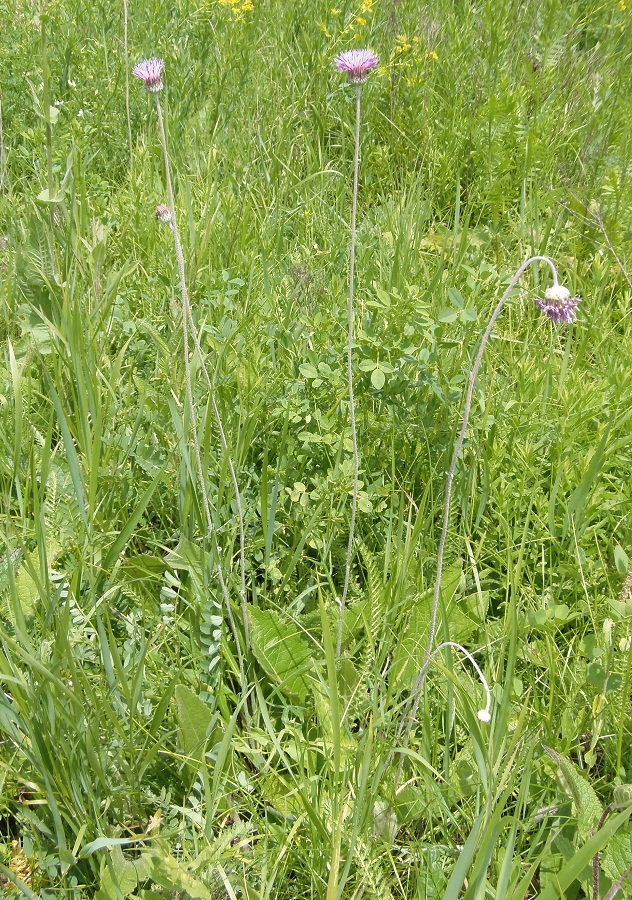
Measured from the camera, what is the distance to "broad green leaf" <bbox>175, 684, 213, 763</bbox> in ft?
4.28

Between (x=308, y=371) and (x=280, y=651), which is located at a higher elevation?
(x=308, y=371)

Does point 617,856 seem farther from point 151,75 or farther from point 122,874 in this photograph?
point 151,75

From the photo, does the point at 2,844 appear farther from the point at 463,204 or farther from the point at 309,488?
the point at 463,204

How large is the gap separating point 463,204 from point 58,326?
1689 millimetres

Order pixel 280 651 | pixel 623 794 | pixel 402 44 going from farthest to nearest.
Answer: pixel 402 44, pixel 280 651, pixel 623 794

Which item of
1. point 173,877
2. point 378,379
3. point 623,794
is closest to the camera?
point 173,877

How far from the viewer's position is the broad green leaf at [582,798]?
1242mm

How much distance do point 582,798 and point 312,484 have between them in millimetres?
950

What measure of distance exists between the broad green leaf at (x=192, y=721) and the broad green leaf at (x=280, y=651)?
0.21 m

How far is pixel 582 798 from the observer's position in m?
1.26

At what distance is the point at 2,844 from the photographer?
1.26 meters

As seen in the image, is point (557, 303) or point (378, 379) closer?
point (557, 303)

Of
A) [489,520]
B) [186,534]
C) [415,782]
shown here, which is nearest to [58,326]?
[186,534]

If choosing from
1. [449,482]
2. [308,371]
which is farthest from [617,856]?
[308,371]
